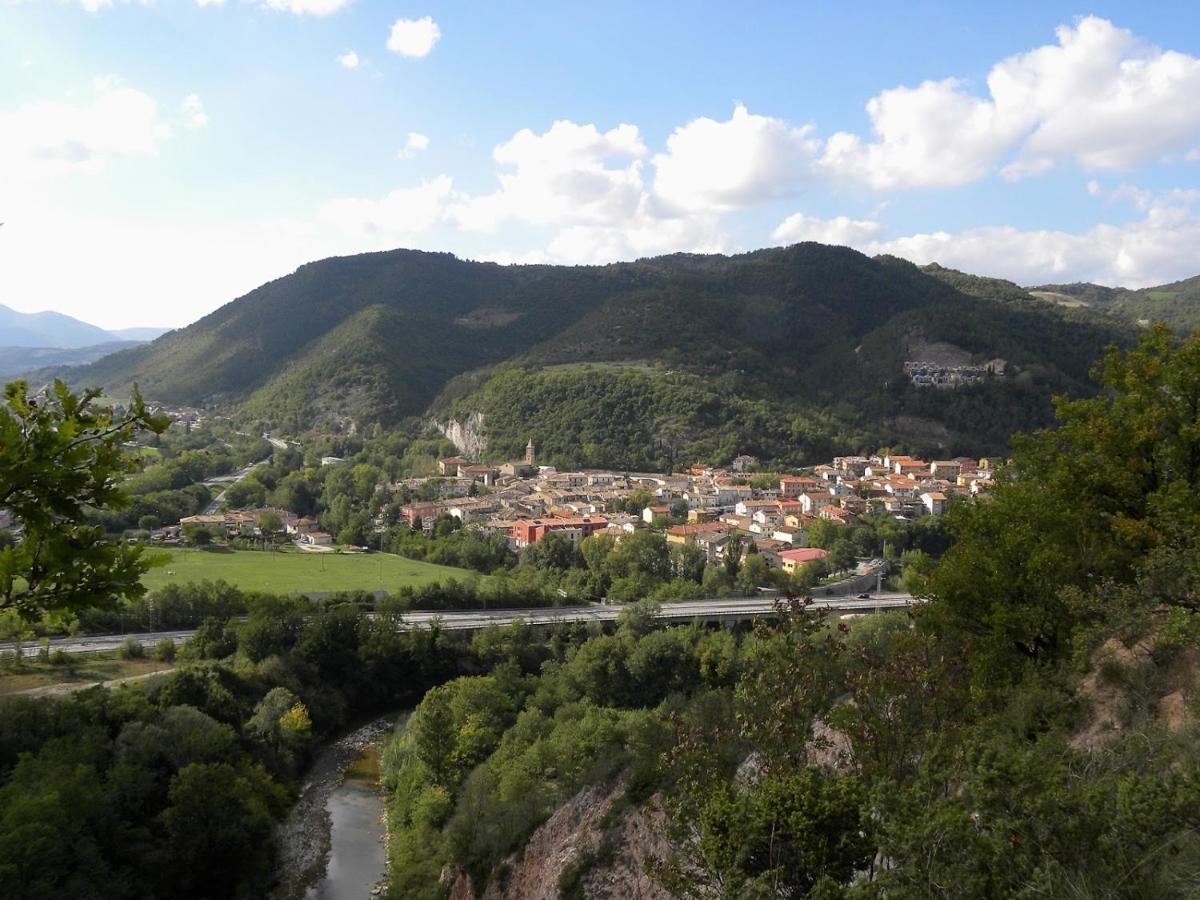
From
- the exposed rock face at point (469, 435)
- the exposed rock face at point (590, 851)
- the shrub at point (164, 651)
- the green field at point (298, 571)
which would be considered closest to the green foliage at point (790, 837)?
the exposed rock face at point (590, 851)

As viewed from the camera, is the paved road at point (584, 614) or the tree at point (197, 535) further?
the tree at point (197, 535)

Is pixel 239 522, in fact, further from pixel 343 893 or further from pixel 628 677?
pixel 343 893

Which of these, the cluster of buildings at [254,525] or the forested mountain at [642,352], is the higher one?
the forested mountain at [642,352]

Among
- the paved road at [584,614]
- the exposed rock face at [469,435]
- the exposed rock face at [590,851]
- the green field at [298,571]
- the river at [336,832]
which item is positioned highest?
the exposed rock face at [469,435]

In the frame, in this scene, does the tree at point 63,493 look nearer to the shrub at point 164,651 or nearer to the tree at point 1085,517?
the tree at point 1085,517

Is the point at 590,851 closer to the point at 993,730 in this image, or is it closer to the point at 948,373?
the point at 993,730
